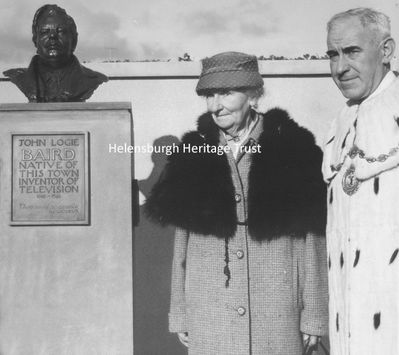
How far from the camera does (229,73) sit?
11.7 feet

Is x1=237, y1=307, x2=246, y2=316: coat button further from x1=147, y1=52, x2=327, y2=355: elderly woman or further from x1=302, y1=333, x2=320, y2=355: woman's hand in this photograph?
x1=302, y1=333, x2=320, y2=355: woman's hand

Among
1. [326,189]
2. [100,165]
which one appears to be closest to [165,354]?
[100,165]

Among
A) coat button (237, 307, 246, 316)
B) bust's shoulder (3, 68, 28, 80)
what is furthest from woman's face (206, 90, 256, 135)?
bust's shoulder (3, 68, 28, 80)

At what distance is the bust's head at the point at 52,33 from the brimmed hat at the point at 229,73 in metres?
0.92

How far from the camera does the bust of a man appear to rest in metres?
4.15

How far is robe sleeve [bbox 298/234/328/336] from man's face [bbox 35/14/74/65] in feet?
5.61

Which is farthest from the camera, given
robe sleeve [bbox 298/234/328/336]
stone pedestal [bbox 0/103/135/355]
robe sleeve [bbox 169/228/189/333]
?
stone pedestal [bbox 0/103/135/355]

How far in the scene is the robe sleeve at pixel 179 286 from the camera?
12.0 feet

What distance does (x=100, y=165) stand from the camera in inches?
160

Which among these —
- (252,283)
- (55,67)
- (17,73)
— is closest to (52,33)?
(55,67)

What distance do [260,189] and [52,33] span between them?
1470 mm

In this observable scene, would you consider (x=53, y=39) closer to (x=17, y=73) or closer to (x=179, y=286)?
(x=17, y=73)

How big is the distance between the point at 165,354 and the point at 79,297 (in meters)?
2.06

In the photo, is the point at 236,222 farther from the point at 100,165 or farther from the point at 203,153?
the point at 100,165
